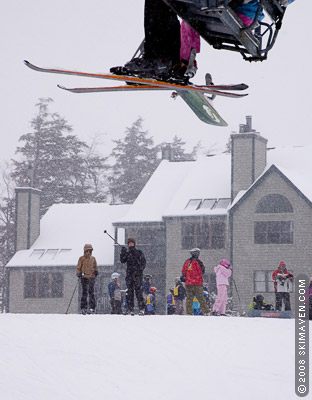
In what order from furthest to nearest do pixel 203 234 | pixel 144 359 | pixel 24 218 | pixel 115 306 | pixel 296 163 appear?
pixel 24 218
pixel 296 163
pixel 203 234
pixel 115 306
pixel 144 359

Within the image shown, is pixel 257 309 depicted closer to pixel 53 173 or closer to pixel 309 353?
pixel 309 353

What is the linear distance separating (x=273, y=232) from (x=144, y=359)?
28864 millimetres

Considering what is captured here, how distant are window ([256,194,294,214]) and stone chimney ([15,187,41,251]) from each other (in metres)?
13.7

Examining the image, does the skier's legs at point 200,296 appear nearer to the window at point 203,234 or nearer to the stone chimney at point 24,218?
the window at point 203,234

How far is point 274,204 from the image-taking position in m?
38.2

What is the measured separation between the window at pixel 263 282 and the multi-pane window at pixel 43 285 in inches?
429

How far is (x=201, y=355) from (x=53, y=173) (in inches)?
2100

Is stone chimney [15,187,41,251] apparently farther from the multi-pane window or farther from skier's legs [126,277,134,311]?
skier's legs [126,277,134,311]

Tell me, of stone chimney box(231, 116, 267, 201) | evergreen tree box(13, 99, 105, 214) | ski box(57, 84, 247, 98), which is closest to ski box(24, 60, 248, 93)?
ski box(57, 84, 247, 98)

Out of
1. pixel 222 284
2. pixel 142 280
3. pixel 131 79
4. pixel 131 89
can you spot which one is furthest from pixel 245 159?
pixel 131 79

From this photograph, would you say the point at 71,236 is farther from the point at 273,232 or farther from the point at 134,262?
the point at 134,262

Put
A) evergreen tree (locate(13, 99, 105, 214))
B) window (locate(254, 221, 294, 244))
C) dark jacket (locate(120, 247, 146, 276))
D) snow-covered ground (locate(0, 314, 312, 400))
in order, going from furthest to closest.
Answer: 1. evergreen tree (locate(13, 99, 105, 214))
2. window (locate(254, 221, 294, 244))
3. dark jacket (locate(120, 247, 146, 276))
4. snow-covered ground (locate(0, 314, 312, 400))

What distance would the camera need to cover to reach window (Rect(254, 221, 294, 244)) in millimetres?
37875

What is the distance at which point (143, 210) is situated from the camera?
43.1 meters
